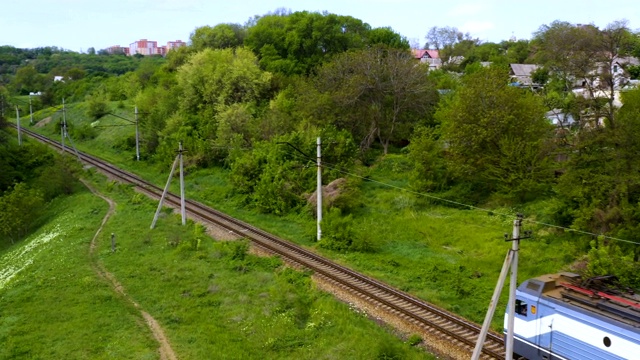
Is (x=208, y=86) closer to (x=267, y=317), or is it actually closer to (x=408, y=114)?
(x=408, y=114)

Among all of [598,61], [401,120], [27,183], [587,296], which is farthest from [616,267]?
[27,183]

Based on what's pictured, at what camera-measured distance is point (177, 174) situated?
47.4m

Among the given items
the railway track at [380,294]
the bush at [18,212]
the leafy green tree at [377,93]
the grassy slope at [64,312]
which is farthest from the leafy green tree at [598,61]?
the bush at [18,212]

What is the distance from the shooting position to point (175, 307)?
814 inches

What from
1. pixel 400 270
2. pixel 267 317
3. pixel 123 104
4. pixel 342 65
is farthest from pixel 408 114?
pixel 123 104

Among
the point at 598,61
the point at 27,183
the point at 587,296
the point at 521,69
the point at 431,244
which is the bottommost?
the point at 27,183

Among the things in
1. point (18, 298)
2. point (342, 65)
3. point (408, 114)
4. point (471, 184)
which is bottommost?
point (18, 298)

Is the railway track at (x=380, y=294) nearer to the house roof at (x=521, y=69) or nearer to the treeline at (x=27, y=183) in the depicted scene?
the treeline at (x=27, y=183)

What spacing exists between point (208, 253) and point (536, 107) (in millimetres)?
21237

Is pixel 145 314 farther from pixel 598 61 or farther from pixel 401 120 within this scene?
pixel 401 120

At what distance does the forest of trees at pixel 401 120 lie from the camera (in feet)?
82.0

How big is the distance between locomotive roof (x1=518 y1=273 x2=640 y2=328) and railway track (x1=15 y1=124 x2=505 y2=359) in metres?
2.53

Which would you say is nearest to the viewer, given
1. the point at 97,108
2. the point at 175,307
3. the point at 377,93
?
the point at 175,307

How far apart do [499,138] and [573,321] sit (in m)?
19.6
